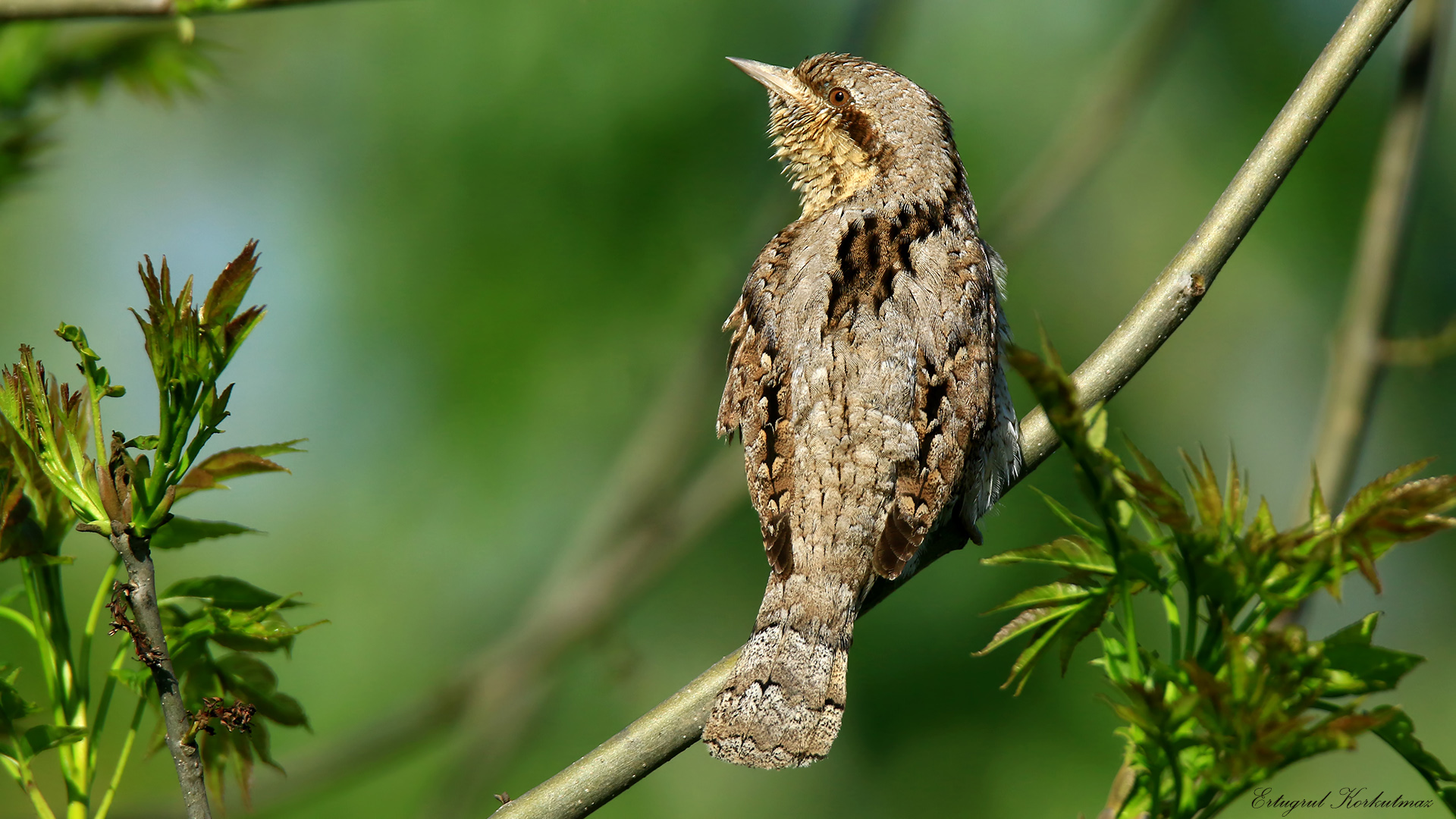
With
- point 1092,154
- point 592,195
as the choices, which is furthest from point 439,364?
point 1092,154

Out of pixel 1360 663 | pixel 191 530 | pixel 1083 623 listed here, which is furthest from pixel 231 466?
pixel 1360 663

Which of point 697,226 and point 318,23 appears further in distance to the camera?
point 318,23

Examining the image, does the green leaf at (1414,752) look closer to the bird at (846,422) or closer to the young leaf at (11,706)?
the bird at (846,422)

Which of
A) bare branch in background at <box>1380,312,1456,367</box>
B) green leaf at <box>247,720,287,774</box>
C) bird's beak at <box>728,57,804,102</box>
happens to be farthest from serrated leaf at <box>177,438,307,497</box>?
bare branch in background at <box>1380,312,1456,367</box>

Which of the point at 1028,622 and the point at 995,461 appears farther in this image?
the point at 995,461

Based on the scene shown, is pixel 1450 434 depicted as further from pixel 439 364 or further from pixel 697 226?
pixel 439 364

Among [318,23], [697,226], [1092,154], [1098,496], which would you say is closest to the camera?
[1098,496]

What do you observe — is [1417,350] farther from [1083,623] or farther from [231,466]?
[231,466]
